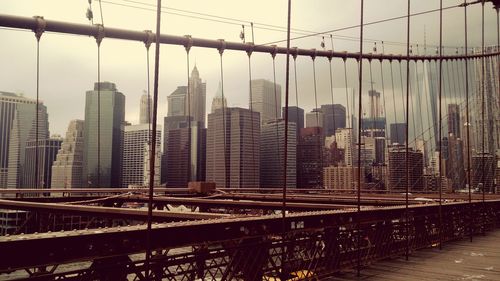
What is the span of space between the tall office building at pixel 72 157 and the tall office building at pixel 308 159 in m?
24.8

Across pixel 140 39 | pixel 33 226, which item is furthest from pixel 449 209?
pixel 33 226

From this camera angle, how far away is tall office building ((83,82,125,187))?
26550 millimetres

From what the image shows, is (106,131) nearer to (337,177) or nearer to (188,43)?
(188,43)

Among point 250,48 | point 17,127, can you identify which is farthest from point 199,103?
point 250,48

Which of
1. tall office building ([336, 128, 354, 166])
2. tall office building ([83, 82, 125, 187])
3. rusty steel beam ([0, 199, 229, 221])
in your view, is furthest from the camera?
tall office building ([336, 128, 354, 166])

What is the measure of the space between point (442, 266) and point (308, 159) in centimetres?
4197

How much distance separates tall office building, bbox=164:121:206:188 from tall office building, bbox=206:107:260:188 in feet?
3.89

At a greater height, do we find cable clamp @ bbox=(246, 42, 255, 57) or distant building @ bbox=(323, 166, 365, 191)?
cable clamp @ bbox=(246, 42, 255, 57)

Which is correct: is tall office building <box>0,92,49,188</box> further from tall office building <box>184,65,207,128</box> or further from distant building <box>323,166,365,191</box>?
distant building <box>323,166,365,191</box>

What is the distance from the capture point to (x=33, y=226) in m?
17.8

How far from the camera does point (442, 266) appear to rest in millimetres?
8391

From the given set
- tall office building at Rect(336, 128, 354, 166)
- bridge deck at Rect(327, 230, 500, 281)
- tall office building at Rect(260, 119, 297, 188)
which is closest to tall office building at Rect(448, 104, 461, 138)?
tall office building at Rect(336, 128, 354, 166)

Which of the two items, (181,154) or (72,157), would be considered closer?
(72,157)

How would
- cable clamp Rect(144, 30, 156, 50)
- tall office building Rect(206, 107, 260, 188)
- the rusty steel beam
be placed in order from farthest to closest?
tall office building Rect(206, 107, 260, 188), cable clamp Rect(144, 30, 156, 50), the rusty steel beam
